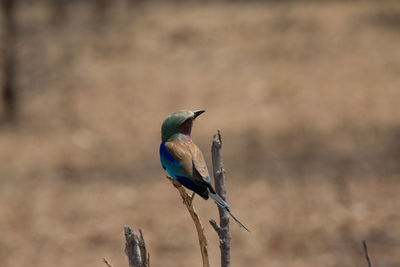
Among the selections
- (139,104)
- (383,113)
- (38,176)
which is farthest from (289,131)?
(38,176)

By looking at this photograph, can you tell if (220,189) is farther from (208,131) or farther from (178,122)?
(208,131)

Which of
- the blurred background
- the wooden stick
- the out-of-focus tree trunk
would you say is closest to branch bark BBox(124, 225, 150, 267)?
the wooden stick

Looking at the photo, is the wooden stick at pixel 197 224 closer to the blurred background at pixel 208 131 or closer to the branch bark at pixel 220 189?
the branch bark at pixel 220 189

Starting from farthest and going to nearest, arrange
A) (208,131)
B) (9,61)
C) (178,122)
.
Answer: (9,61), (208,131), (178,122)

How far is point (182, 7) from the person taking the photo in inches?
680

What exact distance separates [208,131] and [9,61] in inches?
131

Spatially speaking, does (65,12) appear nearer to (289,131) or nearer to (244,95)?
(244,95)

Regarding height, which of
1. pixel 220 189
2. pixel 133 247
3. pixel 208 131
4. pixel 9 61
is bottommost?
pixel 133 247

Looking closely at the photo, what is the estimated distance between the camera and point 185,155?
5.60ft

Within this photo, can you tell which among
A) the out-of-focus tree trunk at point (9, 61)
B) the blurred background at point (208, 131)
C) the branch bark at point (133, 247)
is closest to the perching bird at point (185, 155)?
the branch bark at point (133, 247)

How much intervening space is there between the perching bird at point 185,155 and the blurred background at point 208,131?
15.8 ft

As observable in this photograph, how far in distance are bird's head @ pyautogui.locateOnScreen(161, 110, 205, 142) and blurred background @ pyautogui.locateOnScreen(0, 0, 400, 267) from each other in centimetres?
484

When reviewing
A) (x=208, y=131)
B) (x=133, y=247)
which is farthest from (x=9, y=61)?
(x=133, y=247)

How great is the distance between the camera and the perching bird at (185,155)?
1675mm
